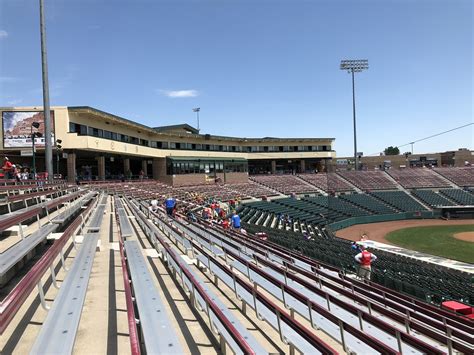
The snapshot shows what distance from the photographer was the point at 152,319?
353 centimetres

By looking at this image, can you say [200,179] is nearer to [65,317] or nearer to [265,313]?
[265,313]

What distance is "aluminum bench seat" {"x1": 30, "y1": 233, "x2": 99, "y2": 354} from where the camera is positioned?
111 inches

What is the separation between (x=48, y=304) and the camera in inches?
173

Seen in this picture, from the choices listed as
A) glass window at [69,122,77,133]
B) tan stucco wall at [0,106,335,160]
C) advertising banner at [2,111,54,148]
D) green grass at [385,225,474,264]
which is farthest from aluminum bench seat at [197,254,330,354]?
advertising banner at [2,111,54,148]

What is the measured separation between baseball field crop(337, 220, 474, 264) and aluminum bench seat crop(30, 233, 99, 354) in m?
23.2

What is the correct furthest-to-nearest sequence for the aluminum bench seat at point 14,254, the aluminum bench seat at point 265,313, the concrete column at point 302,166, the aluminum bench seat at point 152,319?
the concrete column at point 302,166
the aluminum bench seat at point 14,254
the aluminum bench seat at point 265,313
the aluminum bench seat at point 152,319

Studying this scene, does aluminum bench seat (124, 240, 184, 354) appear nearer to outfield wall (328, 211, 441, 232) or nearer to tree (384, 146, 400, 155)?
outfield wall (328, 211, 441, 232)

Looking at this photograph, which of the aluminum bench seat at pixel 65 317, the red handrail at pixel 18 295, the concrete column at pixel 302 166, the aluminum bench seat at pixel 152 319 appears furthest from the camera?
the concrete column at pixel 302 166

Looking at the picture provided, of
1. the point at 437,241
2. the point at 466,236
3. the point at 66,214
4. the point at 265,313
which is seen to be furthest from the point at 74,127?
the point at 466,236

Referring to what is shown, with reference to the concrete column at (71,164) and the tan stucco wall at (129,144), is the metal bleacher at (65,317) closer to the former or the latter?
the tan stucco wall at (129,144)

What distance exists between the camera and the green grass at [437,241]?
2364cm

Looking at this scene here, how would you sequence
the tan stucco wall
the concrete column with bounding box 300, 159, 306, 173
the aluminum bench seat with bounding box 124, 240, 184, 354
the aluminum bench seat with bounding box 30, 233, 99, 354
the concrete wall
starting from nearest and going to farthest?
the aluminum bench seat with bounding box 30, 233, 99, 354
the aluminum bench seat with bounding box 124, 240, 184, 354
the tan stucco wall
the concrete wall
the concrete column with bounding box 300, 159, 306, 173

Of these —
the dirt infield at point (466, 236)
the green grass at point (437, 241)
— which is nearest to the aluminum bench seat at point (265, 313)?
the green grass at point (437, 241)

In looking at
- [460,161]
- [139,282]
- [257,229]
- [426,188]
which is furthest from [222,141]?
[460,161]
